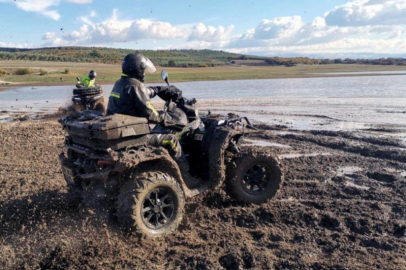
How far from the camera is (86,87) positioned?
14.2 meters

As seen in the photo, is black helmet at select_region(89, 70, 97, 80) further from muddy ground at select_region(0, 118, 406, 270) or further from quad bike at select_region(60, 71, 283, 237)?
quad bike at select_region(60, 71, 283, 237)

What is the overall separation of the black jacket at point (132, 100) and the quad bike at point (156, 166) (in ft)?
0.80

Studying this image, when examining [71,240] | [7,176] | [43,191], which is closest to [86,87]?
[7,176]

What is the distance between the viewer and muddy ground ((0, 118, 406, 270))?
160 inches

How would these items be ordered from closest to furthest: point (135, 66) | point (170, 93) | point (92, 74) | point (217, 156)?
point (135, 66), point (217, 156), point (170, 93), point (92, 74)

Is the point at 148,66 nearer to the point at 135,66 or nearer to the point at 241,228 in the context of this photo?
the point at 135,66

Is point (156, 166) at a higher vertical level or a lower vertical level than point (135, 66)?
lower

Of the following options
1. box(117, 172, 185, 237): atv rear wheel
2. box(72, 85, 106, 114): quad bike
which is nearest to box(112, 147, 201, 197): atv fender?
box(117, 172, 185, 237): atv rear wheel

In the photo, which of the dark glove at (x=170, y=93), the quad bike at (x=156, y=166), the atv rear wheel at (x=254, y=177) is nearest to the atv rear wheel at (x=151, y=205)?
the quad bike at (x=156, y=166)

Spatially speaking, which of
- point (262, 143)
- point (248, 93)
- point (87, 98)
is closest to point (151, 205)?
point (262, 143)

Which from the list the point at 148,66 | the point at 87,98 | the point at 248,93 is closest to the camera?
the point at 148,66

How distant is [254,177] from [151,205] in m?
1.86

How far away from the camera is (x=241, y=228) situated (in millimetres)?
4930

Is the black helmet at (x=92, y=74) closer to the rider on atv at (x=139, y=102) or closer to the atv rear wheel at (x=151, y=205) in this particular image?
the rider on atv at (x=139, y=102)
